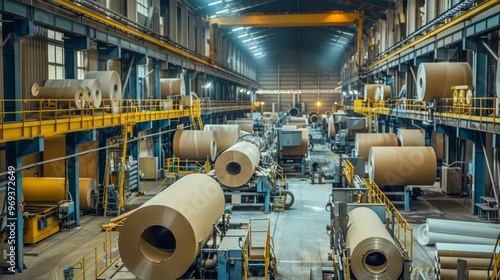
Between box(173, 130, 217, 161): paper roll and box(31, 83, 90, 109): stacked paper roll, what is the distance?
34.5 ft

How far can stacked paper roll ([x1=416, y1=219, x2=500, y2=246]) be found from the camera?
15.3 m

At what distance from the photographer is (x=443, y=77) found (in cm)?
2109

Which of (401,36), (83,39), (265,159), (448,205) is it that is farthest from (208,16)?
(448,205)

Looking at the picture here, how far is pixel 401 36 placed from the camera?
37312 mm

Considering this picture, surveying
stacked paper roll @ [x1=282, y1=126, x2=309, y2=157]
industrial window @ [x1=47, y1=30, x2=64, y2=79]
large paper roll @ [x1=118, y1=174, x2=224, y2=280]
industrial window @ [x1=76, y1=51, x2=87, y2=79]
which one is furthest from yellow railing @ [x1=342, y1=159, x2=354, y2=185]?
industrial window @ [x1=47, y1=30, x2=64, y2=79]

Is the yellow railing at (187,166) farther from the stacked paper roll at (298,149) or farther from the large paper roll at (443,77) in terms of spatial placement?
the large paper roll at (443,77)

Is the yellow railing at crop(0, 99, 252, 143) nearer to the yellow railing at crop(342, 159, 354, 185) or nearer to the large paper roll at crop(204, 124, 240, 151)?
the large paper roll at crop(204, 124, 240, 151)

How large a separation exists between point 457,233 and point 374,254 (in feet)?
20.7

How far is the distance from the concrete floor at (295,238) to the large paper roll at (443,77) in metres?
4.82

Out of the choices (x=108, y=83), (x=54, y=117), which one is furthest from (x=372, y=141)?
(x=54, y=117)

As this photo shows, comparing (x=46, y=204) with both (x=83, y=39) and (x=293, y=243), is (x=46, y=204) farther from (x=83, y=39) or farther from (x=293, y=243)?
(x=293, y=243)

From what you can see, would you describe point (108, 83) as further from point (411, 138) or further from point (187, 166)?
point (411, 138)

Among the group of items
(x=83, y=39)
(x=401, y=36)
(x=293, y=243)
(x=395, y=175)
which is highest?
(x=401, y=36)

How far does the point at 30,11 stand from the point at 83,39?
4.68 metres
